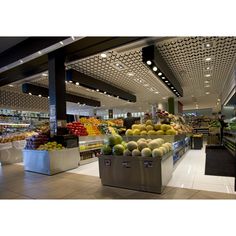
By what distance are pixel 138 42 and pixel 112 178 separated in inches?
123

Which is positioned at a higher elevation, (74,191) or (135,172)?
(135,172)

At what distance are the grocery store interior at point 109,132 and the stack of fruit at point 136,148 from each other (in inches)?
0.6

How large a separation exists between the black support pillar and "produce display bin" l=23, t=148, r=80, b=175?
2.12ft

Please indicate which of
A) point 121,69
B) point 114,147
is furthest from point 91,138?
point 114,147

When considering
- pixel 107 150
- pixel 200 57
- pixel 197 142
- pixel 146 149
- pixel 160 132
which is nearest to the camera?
pixel 146 149

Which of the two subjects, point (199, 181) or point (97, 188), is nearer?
point (97, 188)

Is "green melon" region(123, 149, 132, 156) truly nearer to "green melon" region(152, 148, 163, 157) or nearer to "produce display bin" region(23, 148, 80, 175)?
"green melon" region(152, 148, 163, 157)

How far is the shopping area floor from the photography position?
9.87 ft

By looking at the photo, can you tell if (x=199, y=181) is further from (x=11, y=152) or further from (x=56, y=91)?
(x=11, y=152)

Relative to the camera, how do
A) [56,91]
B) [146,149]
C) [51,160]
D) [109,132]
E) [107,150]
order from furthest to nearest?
[109,132], [56,91], [51,160], [107,150], [146,149]

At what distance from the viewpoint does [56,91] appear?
17.5 ft

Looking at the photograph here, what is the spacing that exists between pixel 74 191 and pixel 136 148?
4.21 feet
